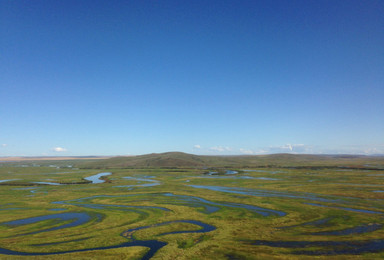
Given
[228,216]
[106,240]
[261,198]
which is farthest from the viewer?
[261,198]

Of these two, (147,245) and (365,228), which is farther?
(365,228)

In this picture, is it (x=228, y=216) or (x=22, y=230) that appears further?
(x=228, y=216)

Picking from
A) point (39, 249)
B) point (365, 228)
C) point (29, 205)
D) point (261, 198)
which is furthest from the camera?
point (261, 198)

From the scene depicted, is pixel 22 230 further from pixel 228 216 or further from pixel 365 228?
pixel 365 228

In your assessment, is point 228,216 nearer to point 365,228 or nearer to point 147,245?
point 147,245

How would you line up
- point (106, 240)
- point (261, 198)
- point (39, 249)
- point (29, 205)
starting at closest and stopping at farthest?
point (39, 249) < point (106, 240) < point (29, 205) < point (261, 198)

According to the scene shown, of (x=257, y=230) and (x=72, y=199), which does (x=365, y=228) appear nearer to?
(x=257, y=230)

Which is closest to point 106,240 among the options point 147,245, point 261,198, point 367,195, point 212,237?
point 147,245

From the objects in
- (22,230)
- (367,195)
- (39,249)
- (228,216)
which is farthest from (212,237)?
(367,195)

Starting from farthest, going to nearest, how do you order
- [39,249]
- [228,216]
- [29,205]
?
[29,205]
[228,216]
[39,249]
